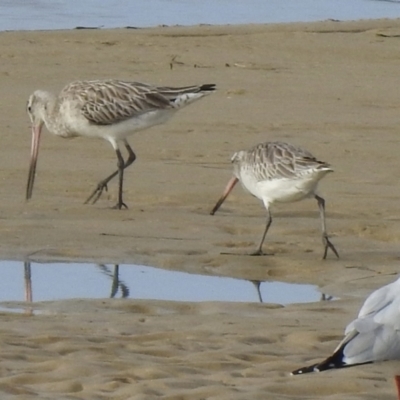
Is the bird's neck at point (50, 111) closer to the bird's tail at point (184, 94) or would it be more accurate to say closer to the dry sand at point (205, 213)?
the dry sand at point (205, 213)

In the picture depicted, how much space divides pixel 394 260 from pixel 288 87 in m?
7.70

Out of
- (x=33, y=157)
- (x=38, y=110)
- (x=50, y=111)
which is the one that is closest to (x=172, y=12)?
(x=38, y=110)

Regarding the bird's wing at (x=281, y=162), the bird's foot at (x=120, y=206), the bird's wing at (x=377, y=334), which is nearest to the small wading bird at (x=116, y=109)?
the bird's foot at (x=120, y=206)

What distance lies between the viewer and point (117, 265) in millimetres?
9758

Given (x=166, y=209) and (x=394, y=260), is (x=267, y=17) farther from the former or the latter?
(x=394, y=260)

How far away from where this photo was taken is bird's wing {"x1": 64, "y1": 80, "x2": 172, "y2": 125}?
1288 cm

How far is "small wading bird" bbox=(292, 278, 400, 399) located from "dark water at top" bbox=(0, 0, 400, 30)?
58.3 feet

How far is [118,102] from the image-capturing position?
12961mm

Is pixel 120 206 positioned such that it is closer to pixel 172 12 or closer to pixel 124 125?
pixel 124 125

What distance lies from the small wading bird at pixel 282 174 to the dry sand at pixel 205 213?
352 millimetres

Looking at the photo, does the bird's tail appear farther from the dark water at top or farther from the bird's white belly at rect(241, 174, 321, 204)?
the dark water at top

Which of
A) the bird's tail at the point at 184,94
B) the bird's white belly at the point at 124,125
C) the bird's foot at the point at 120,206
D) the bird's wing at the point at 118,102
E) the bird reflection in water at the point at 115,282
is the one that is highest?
the bird's tail at the point at 184,94

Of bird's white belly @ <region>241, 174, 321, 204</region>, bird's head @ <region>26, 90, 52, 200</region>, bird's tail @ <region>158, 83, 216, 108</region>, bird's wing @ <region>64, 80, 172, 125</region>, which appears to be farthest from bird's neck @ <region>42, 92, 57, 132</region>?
bird's white belly @ <region>241, 174, 321, 204</region>

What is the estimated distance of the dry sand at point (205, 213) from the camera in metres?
6.75
